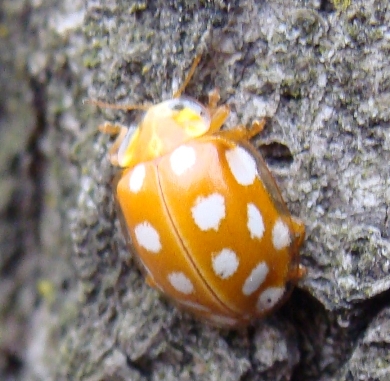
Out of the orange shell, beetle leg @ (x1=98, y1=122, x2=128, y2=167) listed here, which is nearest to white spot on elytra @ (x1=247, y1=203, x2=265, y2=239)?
the orange shell

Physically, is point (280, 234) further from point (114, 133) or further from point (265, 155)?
point (114, 133)

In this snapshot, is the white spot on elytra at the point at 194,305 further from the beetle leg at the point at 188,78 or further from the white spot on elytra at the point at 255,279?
the beetle leg at the point at 188,78

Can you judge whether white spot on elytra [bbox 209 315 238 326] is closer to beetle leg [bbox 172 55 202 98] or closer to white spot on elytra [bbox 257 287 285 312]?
white spot on elytra [bbox 257 287 285 312]

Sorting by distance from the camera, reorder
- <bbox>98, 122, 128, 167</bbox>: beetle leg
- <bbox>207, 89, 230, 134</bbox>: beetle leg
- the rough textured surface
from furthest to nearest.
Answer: <bbox>98, 122, 128, 167</bbox>: beetle leg → <bbox>207, 89, 230, 134</bbox>: beetle leg → the rough textured surface

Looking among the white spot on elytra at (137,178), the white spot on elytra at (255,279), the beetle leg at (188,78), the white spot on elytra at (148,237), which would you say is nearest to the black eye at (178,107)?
the beetle leg at (188,78)

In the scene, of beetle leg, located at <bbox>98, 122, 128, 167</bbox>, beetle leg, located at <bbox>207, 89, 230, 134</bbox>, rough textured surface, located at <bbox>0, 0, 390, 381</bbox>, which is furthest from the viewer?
beetle leg, located at <bbox>98, 122, 128, 167</bbox>

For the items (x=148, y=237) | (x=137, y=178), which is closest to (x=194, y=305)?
(x=148, y=237)

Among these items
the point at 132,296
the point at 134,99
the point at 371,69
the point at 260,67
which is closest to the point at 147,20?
the point at 134,99
